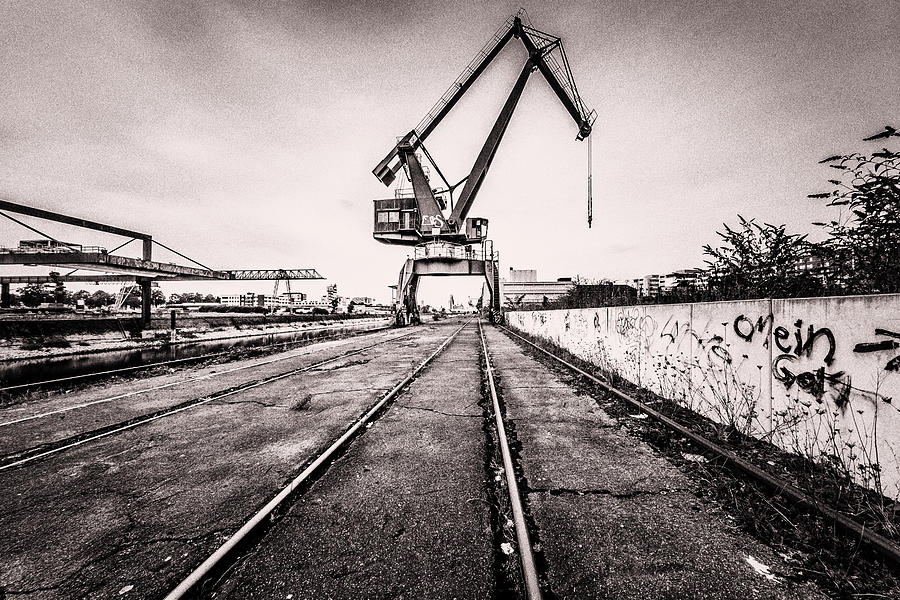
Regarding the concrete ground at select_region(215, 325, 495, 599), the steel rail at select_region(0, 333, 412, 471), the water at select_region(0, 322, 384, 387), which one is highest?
the water at select_region(0, 322, 384, 387)

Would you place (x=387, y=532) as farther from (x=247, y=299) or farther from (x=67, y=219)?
(x=247, y=299)

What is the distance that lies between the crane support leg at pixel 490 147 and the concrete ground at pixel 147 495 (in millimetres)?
21159

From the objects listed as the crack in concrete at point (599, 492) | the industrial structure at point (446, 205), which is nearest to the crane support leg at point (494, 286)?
the industrial structure at point (446, 205)

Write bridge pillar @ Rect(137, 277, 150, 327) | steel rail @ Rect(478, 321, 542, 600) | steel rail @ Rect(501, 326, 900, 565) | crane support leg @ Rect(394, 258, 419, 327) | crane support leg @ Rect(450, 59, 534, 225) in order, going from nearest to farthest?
steel rail @ Rect(478, 321, 542, 600), steel rail @ Rect(501, 326, 900, 565), bridge pillar @ Rect(137, 277, 150, 327), crane support leg @ Rect(450, 59, 534, 225), crane support leg @ Rect(394, 258, 419, 327)

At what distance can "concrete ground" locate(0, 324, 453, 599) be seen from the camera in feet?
6.52

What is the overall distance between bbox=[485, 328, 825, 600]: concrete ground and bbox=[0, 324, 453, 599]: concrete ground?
2.06m

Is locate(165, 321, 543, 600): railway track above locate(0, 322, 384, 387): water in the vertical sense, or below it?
below

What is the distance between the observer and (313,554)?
2061 millimetres

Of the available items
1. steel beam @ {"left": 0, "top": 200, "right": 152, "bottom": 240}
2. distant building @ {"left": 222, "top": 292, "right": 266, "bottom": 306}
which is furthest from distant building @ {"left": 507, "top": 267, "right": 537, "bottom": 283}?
steel beam @ {"left": 0, "top": 200, "right": 152, "bottom": 240}

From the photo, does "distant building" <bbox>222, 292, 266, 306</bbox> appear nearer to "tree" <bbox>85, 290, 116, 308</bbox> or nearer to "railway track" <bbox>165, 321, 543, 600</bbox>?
"tree" <bbox>85, 290, 116, 308</bbox>

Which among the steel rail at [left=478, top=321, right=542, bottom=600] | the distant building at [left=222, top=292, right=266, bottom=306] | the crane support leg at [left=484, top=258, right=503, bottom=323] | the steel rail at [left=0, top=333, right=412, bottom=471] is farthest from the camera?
the distant building at [left=222, top=292, right=266, bottom=306]

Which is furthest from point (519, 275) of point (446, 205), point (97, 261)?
point (97, 261)

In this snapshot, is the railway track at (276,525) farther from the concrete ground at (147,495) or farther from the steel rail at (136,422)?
the steel rail at (136,422)

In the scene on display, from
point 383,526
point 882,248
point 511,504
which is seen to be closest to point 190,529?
Answer: point 383,526
